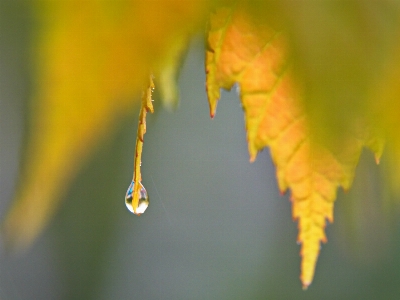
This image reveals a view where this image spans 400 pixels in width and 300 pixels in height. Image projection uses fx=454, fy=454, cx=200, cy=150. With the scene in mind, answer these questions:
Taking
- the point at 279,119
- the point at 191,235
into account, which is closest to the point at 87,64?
the point at 279,119

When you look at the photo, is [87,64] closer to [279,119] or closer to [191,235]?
[279,119]

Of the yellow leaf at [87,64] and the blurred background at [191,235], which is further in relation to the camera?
the blurred background at [191,235]

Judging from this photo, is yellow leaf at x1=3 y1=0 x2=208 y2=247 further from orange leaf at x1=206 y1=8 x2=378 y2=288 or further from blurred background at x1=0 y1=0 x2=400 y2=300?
blurred background at x1=0 y1=0 x2=400 y2=300

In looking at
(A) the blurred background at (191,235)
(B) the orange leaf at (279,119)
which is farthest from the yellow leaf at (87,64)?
(A) the blurred background at (191,235)

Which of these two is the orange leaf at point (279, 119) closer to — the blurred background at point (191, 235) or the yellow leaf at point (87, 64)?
the yellow leaf at point (87, 64)

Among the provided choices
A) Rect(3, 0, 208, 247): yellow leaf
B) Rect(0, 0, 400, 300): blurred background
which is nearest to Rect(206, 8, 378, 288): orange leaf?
Rect(3, 0, 208, 247): yellow leaf
